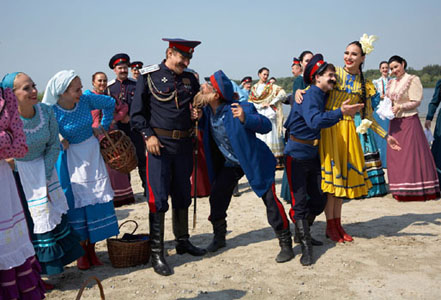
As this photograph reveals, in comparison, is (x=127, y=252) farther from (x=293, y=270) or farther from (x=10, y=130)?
(x=10, y=130)

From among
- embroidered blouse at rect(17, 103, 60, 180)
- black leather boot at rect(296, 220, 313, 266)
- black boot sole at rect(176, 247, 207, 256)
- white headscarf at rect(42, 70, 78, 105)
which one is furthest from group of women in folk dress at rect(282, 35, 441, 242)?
embroidered blouse at rect(17, 103, 60, 180)

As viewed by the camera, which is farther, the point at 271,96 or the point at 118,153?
the point at 271,96

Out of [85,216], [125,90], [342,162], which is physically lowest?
[85,216]

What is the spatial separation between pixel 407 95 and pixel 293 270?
4.03 metres

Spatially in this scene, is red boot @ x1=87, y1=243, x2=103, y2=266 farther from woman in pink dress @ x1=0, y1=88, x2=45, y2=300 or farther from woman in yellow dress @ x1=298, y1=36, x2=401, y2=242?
woman in yellow dress @ x1=298, y1=36, x2=401, y2=242

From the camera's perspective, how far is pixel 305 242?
453 centimetres

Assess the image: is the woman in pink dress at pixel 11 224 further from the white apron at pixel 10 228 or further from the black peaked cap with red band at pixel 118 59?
the black peaked cap with red band at pixel 118 59

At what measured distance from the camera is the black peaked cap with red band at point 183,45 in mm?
4352

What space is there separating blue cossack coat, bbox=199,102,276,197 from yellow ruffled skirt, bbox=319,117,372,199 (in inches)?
24.0

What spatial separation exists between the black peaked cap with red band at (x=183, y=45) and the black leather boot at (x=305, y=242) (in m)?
2.10

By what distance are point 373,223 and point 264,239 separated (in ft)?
5.08

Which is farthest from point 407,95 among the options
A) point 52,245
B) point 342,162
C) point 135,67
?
point 52,245

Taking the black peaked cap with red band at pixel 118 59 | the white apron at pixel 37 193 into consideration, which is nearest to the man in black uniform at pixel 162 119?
the white apron at pixel 37 193

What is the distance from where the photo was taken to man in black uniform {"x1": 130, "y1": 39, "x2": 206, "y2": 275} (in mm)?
4441
